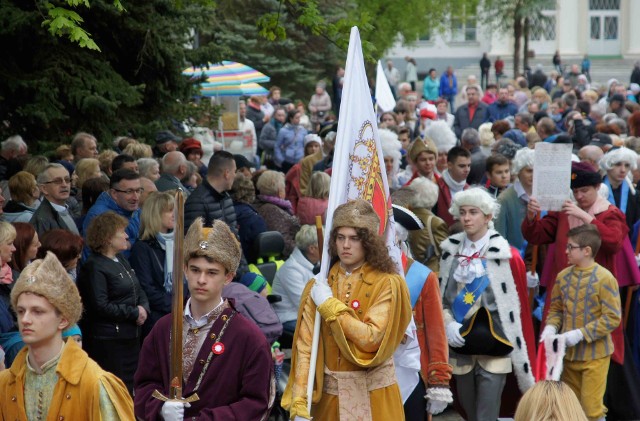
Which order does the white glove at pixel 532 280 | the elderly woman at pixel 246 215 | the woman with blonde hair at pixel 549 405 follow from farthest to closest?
the elderly woman at pixel 246 215 < the white glove at pixel 532 280 < the woman with blonde hair at pixel 549 405

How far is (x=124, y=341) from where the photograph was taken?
7777mm

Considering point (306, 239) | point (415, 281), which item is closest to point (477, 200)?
point (415, 281)

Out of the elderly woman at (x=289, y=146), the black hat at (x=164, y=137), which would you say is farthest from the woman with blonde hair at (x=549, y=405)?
the elderly woman at (x=289, y=146)

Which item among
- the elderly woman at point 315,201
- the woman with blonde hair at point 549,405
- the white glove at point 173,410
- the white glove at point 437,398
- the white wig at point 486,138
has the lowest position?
the white glove at point 437,398

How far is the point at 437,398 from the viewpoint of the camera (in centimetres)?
663

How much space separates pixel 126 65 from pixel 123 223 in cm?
684

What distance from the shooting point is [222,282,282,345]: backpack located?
6883 mm

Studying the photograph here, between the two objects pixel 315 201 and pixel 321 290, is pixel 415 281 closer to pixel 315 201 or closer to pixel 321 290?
pixel 321 290

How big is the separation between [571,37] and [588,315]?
52326 millimetres

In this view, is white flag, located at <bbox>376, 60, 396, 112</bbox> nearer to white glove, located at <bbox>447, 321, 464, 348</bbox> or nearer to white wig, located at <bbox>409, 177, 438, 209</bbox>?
white wig, located at <bbox>409, 177, 438, 209</bbox>

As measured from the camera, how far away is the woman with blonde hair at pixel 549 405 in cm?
448

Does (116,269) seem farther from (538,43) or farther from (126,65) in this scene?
(538,43)

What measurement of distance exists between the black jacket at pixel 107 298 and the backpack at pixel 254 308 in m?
1.00

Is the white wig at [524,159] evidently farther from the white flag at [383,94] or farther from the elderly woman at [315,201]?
the white flag at [383,94]
